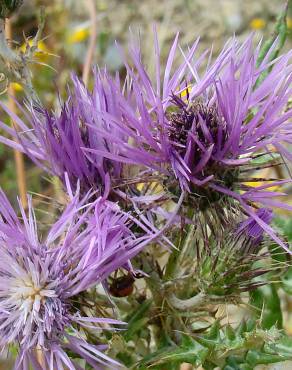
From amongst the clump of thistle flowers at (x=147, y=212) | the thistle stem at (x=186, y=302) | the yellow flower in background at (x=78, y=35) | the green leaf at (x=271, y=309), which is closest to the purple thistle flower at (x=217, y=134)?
the clump of thistle flowers at (x=147, y=212)

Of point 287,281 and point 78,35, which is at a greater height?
point 78,35

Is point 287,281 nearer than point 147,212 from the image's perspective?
No

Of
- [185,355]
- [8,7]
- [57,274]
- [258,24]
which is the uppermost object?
[258,24]

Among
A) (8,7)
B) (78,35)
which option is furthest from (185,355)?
(78,35)

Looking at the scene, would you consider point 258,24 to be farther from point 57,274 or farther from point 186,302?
point 57,274

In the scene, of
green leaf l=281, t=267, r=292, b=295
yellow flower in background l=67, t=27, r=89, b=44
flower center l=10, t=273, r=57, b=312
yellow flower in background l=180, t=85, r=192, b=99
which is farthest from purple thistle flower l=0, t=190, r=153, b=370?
yellow flower in background l=67, t=27, r=89, b=44
